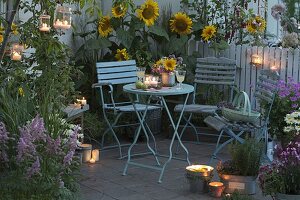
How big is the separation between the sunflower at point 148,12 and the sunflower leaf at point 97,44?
1.78ft

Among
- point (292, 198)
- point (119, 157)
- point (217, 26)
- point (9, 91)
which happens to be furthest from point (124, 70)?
point (292, 198)

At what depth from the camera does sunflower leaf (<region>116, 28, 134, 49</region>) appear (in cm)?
698

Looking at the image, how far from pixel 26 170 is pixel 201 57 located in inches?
169

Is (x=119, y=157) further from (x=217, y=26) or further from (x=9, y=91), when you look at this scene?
(x=217, y=26)

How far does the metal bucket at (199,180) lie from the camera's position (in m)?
4.69

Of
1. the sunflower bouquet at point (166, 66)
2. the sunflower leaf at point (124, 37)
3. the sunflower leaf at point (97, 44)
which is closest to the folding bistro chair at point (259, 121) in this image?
the sunflower bouquet at point (166, 66)

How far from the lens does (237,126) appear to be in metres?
5.34

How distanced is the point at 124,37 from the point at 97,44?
1.15 feet

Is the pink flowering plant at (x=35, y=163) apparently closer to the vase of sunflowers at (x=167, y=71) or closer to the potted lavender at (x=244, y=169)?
the potted lavender at (x=244, y=169)

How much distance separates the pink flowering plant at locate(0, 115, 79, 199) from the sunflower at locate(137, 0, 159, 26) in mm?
3165

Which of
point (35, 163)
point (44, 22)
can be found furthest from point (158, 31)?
point (35, 163)

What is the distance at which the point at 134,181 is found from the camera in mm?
5094

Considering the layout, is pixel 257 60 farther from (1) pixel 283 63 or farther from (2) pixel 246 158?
(2) pixel 246 158

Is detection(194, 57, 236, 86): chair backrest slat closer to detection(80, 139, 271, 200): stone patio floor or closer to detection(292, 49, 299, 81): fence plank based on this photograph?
detection(292, 49, 299, 81): fence plank
